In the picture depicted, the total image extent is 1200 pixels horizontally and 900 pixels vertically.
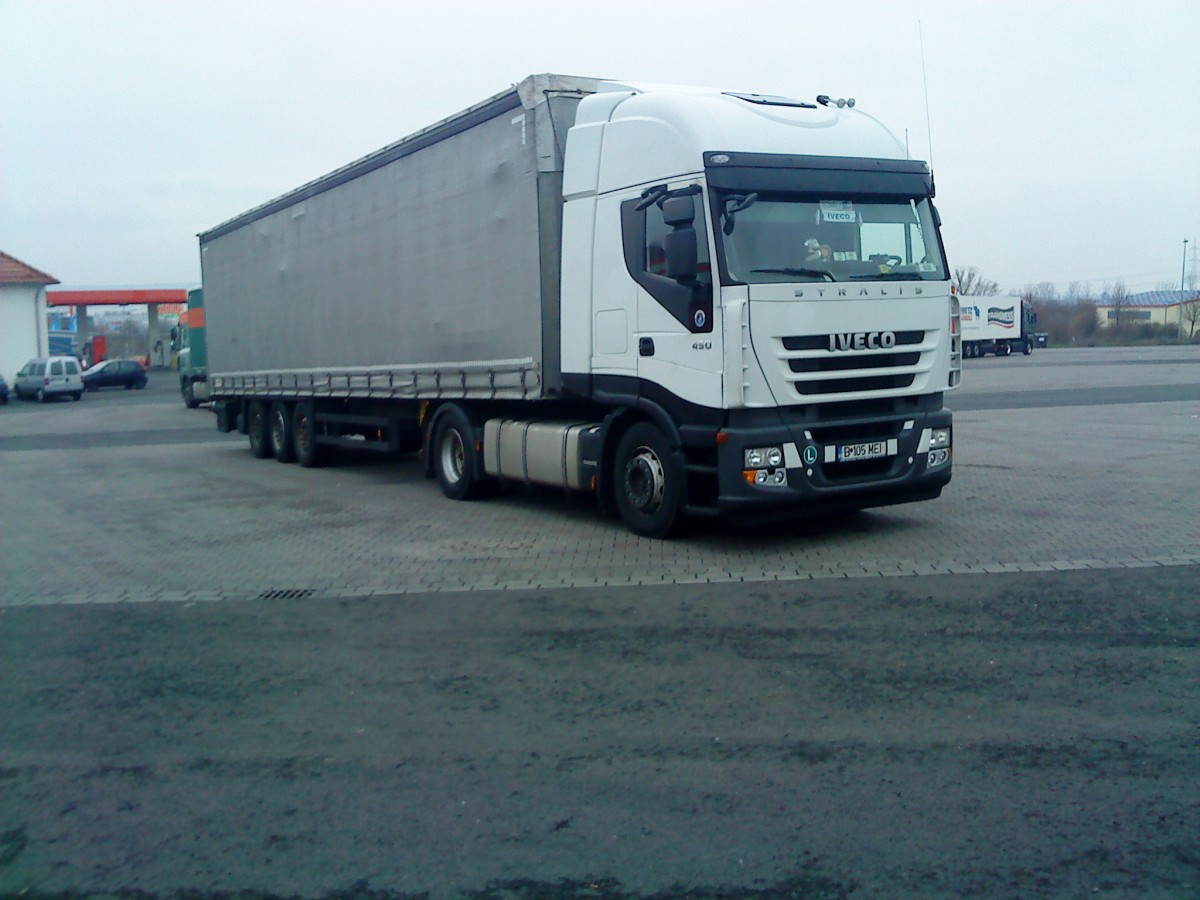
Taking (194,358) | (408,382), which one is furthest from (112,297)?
(408,382)

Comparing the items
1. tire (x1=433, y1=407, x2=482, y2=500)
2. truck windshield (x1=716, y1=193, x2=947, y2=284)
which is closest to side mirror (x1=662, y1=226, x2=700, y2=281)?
truck windshield (x1=716, y1=193, x2=947, y2=284)

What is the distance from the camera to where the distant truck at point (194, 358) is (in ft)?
113

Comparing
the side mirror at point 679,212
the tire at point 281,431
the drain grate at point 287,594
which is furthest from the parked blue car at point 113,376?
the side mirror at point 679,212

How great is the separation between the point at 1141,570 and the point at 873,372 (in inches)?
104

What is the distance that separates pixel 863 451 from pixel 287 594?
16.1ft

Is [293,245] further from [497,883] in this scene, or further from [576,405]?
[497,883]

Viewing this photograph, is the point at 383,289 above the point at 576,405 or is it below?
above

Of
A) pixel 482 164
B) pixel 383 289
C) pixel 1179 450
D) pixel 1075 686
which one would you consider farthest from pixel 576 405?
pixel 1179 450

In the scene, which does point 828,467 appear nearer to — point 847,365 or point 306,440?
point 847,365

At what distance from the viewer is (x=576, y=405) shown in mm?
12117

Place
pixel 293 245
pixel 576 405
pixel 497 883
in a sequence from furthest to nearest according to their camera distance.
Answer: pixel 293 245 < pixel 576 405 < pixel 497 883

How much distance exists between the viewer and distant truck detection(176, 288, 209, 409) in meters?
34.6

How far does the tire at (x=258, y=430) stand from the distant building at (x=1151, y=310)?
91192 millimetres

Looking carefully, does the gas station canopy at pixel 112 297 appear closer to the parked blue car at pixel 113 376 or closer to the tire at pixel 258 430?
the parked blue car at pixel 113 376
